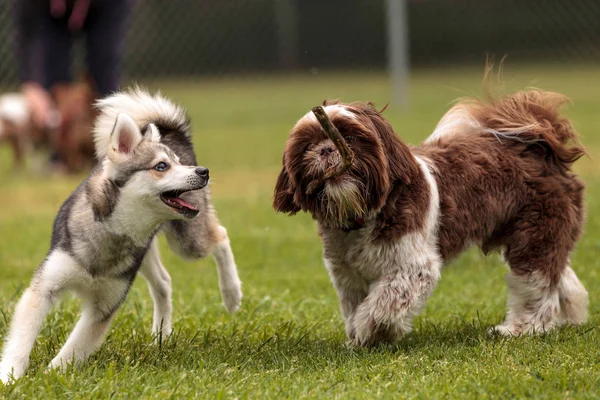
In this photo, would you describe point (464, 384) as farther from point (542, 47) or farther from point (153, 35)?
point (542, 47)

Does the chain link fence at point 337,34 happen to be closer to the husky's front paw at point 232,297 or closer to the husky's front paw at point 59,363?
the husky's front paw at point 232,297

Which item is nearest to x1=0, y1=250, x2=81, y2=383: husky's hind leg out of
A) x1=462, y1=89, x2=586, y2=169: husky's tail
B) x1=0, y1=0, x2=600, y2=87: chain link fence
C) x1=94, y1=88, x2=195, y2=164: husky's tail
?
x1=94, y1=88, x2=195, y2=164: husky's tail

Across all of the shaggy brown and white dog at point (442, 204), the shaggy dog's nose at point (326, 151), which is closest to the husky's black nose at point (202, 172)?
the shaggy brown and white dog at point (442, 204)

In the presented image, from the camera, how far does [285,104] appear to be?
2405cm

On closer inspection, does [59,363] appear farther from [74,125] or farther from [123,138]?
[74,125]

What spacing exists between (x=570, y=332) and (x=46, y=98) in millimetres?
9966

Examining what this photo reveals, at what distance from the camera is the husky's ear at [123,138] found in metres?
4.66

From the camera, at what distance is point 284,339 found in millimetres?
5316

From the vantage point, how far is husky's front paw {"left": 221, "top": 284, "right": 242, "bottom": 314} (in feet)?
18.9

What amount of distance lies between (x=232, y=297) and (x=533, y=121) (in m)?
1.97

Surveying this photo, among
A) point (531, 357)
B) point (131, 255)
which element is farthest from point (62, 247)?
point (531, 357)

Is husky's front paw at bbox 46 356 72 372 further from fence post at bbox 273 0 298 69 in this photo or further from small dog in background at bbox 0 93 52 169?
fence post at bbox 273 0 298 69

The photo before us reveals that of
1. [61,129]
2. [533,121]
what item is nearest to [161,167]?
[533,121]

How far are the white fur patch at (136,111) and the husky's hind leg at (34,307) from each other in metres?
0.76
